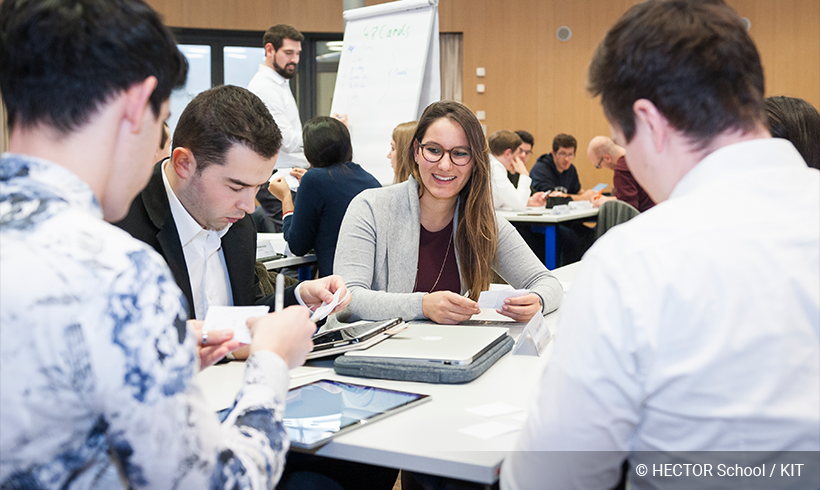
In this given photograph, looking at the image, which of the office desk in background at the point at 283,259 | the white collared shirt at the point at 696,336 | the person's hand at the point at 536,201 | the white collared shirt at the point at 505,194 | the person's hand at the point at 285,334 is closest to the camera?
the white collared shirt at the point at 696,336

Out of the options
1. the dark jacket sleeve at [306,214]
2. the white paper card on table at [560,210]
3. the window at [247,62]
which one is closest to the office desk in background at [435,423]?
the dark jacket sleeve at [306,214]

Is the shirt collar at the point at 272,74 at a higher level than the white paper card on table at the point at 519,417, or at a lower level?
higher

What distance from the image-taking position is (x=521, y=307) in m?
1.76

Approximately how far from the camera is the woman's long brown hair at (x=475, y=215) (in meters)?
2.12

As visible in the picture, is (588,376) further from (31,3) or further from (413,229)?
(413,229)

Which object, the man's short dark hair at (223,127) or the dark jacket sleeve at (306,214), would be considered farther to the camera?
the dark jacket sleeve at (306,214)

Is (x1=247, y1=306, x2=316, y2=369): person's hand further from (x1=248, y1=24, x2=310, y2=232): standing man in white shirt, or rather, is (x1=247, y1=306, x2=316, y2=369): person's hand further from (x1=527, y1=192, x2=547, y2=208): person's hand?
(x1=527, y1=192, x2=547, y2=208): person's hand

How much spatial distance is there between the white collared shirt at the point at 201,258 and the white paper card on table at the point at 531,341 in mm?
825

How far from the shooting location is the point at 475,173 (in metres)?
2.18

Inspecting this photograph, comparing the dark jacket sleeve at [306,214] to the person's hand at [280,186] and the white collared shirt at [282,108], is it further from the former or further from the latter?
the white collared shirt at [282,108]

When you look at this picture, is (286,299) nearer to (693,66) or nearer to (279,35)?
(693,66)

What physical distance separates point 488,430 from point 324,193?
7.29 ft

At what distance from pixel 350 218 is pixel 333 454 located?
113cm

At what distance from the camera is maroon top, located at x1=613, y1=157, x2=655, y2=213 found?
193 inches
